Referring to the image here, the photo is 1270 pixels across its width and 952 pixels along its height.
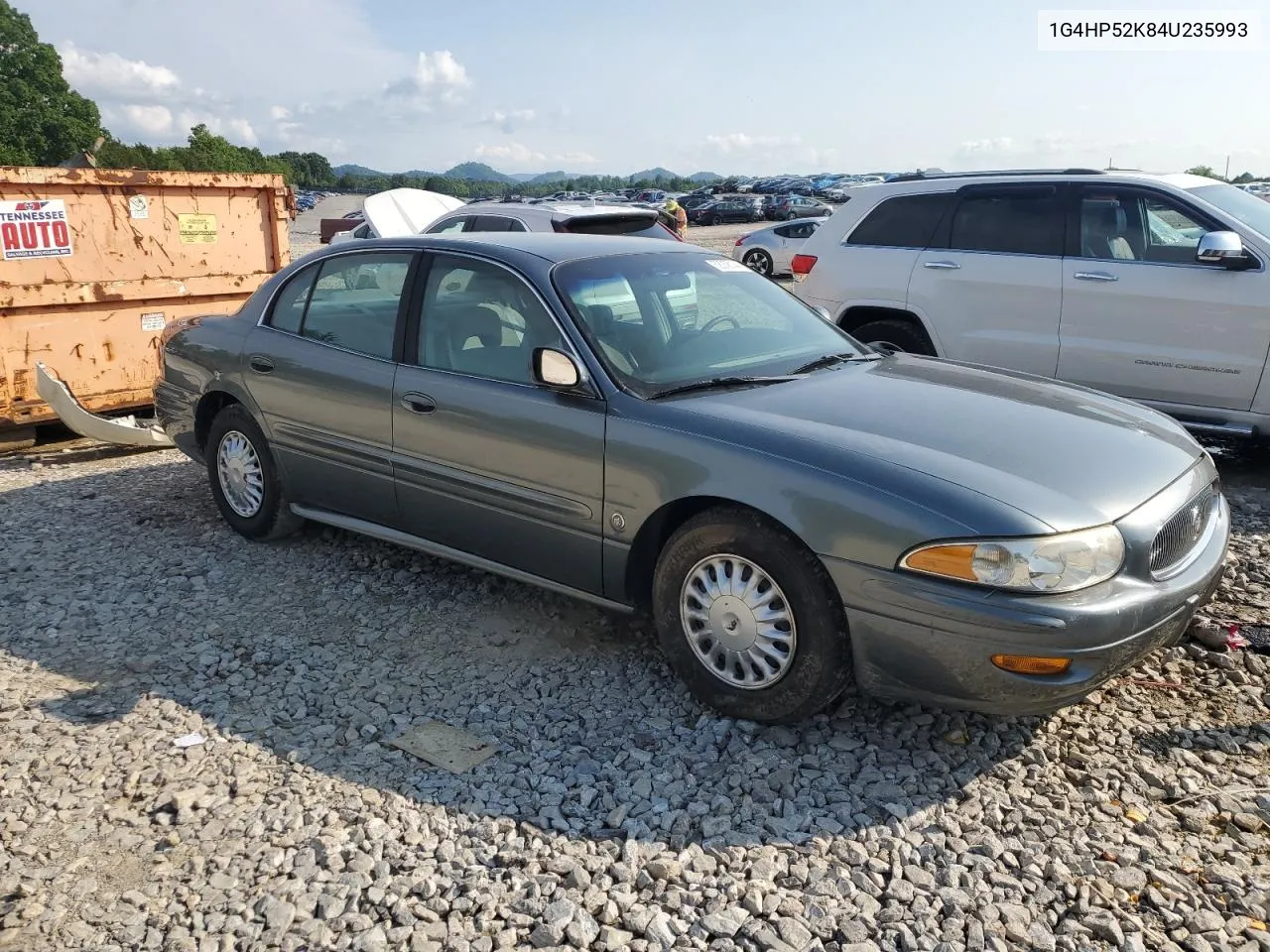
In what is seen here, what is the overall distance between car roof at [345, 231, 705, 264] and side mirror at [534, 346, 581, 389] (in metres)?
0.57

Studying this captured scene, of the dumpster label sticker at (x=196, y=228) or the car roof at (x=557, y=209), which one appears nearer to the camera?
the dumpster label sticker at (x=196, y=228)

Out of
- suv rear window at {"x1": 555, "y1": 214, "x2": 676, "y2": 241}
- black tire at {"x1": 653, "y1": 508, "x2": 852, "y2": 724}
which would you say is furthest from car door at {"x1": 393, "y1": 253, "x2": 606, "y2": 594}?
suv rear window at {"x1": 555, "y1": 214, "x2": 676, "y2": 241}

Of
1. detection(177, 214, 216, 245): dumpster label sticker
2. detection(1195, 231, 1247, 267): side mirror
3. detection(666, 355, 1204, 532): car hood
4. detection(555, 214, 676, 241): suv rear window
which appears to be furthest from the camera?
detection(555, 214, 676, 241): suv rear window

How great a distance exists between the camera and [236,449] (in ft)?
18.1

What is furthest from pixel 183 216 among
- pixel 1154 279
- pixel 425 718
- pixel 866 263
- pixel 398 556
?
pixel 1154 279

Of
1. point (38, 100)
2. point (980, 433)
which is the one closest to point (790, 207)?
point (980, 433)

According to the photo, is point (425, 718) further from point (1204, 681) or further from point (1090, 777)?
point (1204, 681)

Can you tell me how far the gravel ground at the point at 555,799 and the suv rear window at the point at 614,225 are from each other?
510 cm

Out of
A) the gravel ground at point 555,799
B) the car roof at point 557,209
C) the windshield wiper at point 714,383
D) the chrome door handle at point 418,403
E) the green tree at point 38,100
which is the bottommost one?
the gravel ground at point 555,799

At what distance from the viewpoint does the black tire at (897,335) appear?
24.4ft

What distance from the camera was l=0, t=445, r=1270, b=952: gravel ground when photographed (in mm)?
2768

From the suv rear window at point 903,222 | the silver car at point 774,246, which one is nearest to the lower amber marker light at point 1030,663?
the suv rear window at point 903,222

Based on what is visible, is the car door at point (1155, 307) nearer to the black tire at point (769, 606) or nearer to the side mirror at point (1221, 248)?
the side mirror at point (1221, 248)

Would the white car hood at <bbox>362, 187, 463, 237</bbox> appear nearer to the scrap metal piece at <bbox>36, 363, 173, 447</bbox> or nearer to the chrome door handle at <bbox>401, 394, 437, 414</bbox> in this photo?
the scrap metal piece at <bbox>36, 363, 173, 447</bbox>
